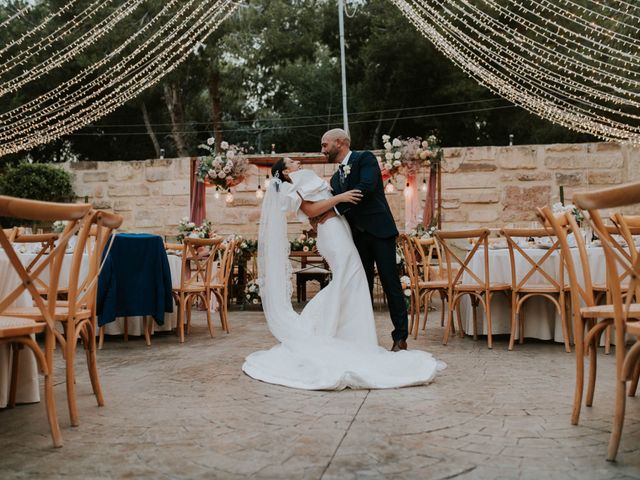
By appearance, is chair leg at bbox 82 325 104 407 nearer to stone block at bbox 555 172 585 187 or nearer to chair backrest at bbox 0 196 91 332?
chair backrest at bbox 0 196 91 332

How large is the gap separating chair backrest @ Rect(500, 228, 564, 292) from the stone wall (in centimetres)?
469

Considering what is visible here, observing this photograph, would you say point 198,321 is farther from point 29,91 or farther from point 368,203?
point 29,91

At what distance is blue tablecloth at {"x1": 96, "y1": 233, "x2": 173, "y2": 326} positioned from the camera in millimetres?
5082

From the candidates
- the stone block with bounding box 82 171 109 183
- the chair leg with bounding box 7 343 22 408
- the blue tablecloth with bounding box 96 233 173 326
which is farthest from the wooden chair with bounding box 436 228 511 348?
the stone block with bounding box 82 171 109 183

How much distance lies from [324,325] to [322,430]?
1.54 meters

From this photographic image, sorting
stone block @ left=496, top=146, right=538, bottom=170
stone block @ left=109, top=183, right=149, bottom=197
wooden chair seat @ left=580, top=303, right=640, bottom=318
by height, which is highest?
stone block @ left=496, top=146, right=538, bottom=170

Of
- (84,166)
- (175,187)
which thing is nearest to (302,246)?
(175,187)

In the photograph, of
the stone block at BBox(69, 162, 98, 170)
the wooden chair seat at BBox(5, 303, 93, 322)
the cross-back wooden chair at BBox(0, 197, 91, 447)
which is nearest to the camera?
the cross-back wooden chair at BBox(0, 197, 91, 447)

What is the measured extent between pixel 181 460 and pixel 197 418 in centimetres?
58

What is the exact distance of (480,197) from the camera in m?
9.94

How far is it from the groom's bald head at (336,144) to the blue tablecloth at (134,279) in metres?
1.88

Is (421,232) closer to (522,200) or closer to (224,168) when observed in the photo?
(224,168)

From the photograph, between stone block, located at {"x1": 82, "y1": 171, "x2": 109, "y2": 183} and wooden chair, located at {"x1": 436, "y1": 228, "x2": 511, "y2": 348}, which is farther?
stone block, located at {"x1": 82, "y1": 171, "x2": 109, "y2": 183}

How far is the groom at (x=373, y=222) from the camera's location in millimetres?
4301
